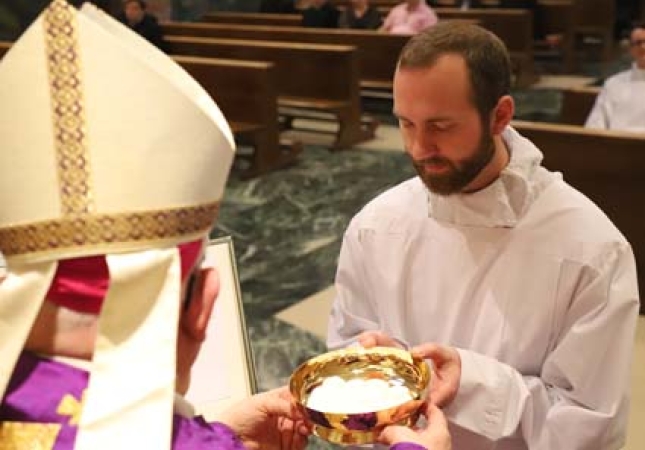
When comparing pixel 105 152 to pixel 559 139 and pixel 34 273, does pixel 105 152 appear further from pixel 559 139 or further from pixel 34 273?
pixel 559 139

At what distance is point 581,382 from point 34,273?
1308mm

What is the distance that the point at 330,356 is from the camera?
192cm

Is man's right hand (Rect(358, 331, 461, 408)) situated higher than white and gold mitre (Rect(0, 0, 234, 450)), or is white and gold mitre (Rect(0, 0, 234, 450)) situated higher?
white and gold mitre (Rect(0, 0, 234, 450))

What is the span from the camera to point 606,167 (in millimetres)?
4934

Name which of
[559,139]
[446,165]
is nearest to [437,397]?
[446,165]

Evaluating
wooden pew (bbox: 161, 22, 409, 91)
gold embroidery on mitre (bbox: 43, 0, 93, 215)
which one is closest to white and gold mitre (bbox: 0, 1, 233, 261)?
gold embroidery on mitre (bbox: 43, 0, 93, 215)

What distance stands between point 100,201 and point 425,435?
0.80 meters

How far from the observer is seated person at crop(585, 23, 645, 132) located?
580cm

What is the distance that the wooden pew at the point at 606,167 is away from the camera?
191 inches

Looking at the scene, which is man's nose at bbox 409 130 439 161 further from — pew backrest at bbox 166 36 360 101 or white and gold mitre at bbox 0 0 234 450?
pew backrest at bbox 166 36 360 101

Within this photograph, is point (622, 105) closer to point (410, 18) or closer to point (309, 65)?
point (309, 65)

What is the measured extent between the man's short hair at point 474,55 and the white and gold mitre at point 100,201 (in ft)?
2.97

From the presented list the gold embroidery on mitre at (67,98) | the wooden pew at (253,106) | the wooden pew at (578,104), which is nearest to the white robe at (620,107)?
the wooden pew at (578,104)

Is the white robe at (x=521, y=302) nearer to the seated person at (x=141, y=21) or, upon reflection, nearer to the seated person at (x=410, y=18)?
the seated person at (x=141, y=21)
